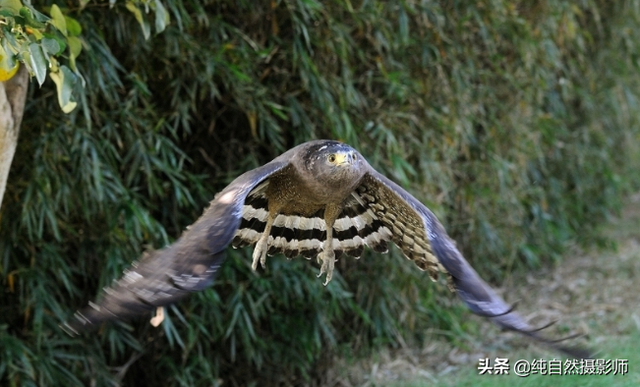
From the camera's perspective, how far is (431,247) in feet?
8.61

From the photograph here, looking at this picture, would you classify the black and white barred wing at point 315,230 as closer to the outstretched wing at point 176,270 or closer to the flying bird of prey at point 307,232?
the flying bird of prey at point 307,232

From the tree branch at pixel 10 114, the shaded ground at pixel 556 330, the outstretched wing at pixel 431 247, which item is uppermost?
the tree branch at pixel 10 114

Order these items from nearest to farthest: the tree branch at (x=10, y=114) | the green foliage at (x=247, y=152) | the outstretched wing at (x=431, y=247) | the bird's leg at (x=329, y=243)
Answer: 1. the outstretched wing at (x=431, y=247)
2. the tree branch at (x=10, y=114)
3. the bird's leg at (x=329, y=243)
4. the green foliage at (x=247, y=152)

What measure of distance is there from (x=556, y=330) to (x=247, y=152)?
92.3 inches

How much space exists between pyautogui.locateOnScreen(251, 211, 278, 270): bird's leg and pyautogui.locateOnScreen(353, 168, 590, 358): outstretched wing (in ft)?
1.09

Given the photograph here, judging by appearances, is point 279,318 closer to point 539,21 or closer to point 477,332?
point 477,332

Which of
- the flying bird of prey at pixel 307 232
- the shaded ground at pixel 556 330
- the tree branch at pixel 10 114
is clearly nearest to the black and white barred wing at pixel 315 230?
the flying bird of prey at pixel 307 232

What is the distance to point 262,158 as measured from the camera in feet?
13.5

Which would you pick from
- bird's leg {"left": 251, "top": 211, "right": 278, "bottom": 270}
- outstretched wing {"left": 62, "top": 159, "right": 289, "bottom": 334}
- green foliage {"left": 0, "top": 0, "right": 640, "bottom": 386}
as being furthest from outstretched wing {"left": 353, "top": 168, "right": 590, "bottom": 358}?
green foliage {"left": 0, "top": 0, "right": 640, "bottom": 386}

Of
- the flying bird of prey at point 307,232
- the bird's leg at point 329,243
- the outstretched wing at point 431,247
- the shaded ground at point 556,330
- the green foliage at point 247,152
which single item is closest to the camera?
the flying bird of prey at point 307,232

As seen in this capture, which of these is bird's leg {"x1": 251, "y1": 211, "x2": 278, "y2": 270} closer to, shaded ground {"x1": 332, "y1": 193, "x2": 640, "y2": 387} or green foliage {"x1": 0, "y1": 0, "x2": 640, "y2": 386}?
green foliage {"x1": 0, "y1": 0, "x2": 640, "y2": 386}

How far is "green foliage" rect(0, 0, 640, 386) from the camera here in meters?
3.43

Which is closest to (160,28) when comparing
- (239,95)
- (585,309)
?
(239,95)

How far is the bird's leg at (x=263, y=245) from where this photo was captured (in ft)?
8.94
